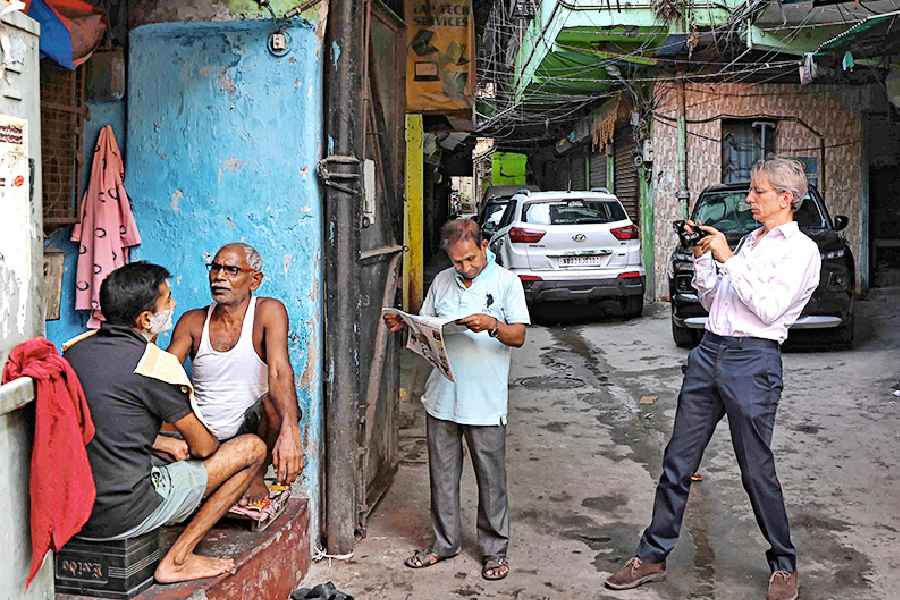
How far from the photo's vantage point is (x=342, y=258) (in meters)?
4.72

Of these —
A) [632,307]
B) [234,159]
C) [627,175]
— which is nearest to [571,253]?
[632,307]

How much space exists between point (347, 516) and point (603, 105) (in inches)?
626

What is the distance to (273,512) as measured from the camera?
173 inches

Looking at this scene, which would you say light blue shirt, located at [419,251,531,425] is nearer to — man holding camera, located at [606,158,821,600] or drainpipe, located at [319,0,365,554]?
drainpipe, located at [319,0,365,554]

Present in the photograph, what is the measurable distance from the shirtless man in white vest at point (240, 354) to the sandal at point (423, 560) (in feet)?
2.64

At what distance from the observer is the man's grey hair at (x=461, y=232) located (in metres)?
4.46

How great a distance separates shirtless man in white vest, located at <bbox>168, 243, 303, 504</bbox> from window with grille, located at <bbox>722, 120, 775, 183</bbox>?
39.9 feet

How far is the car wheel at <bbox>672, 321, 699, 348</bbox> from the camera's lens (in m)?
10.8

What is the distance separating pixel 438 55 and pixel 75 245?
3.22m

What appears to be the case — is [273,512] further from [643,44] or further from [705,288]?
[643,44]

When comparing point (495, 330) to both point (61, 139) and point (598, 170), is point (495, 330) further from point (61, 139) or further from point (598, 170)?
point (598, 170)

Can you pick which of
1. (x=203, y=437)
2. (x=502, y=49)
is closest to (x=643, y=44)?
(x=502, y=49)

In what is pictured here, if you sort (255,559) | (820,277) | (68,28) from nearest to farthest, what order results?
1. (255,559)
2. (68,28)
3. (820,277)

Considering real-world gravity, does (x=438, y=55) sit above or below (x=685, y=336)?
A: above
